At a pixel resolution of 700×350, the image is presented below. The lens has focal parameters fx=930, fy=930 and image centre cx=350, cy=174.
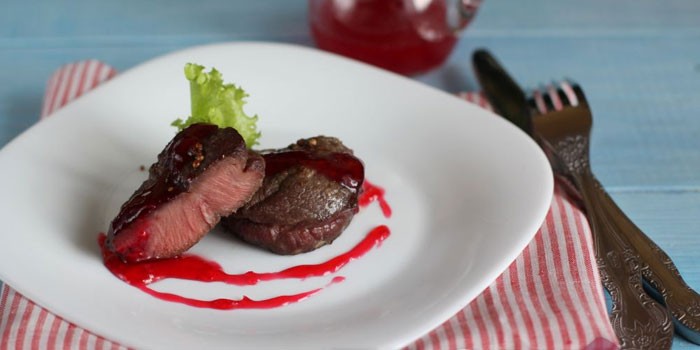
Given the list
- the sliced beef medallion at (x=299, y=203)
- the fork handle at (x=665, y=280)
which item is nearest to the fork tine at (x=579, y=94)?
the fork handle at (x=665, y=280)

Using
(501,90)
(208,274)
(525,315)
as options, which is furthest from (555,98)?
(208,274)

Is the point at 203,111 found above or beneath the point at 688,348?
above

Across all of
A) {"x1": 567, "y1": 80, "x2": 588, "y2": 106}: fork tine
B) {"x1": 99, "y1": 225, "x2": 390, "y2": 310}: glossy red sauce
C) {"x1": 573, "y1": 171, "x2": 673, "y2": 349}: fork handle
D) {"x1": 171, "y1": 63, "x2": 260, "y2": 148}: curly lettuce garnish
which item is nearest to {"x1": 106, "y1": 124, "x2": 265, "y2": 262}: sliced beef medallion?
{"x1": 99, "y1": 225, "x2": 390, "y2": 310}: glossy red sauce

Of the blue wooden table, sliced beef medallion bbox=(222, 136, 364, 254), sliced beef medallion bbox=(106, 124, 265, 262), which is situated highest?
sliced beef medallion bbox=(106, 124, 265, 262)

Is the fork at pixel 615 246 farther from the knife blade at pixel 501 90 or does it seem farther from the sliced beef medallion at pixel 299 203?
the sliced beef medallion at pixel 299 203

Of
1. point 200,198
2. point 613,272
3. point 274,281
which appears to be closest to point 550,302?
point 613,272

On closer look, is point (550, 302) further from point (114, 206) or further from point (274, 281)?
point (114, 206)

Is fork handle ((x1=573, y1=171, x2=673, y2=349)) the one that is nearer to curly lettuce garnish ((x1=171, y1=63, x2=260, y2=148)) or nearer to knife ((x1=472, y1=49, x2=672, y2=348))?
knife ((x1=472, y1=49, x2=672, y2=348))
